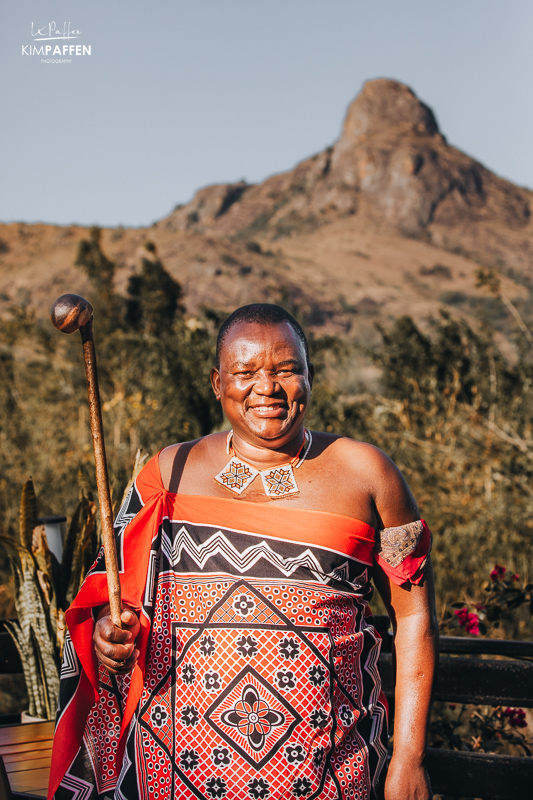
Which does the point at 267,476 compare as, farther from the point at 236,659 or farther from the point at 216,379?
the point at 236,659

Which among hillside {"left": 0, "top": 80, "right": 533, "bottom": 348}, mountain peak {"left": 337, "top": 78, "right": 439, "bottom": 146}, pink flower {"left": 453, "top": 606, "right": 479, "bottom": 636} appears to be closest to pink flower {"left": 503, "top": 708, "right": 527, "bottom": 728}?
pink flower {"left": 453, "top": 606, "right": 479, "bottom": 636}

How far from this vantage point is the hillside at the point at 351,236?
5628 centimetres

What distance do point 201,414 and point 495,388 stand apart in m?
2.63

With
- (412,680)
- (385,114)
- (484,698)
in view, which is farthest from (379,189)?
(412,680)

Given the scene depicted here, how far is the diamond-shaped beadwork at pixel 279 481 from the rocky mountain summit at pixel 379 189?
285 feet

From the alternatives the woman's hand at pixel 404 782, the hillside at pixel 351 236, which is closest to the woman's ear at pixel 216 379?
the woman's hand at pixel 404 782

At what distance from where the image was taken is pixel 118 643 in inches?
62.8

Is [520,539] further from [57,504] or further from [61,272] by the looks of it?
[61,272]

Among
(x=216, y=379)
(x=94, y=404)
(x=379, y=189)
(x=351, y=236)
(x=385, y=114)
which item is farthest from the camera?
(x=385, y=114)

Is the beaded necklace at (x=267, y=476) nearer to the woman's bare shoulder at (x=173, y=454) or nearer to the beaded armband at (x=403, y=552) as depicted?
the woman's bare shoulder at (x=173, y=454)

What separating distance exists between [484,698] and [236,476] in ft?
3.98

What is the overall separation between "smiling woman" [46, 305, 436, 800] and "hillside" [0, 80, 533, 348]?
148ft

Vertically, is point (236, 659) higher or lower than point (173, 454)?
lower

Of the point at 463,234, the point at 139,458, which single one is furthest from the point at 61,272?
the point at 139,458
